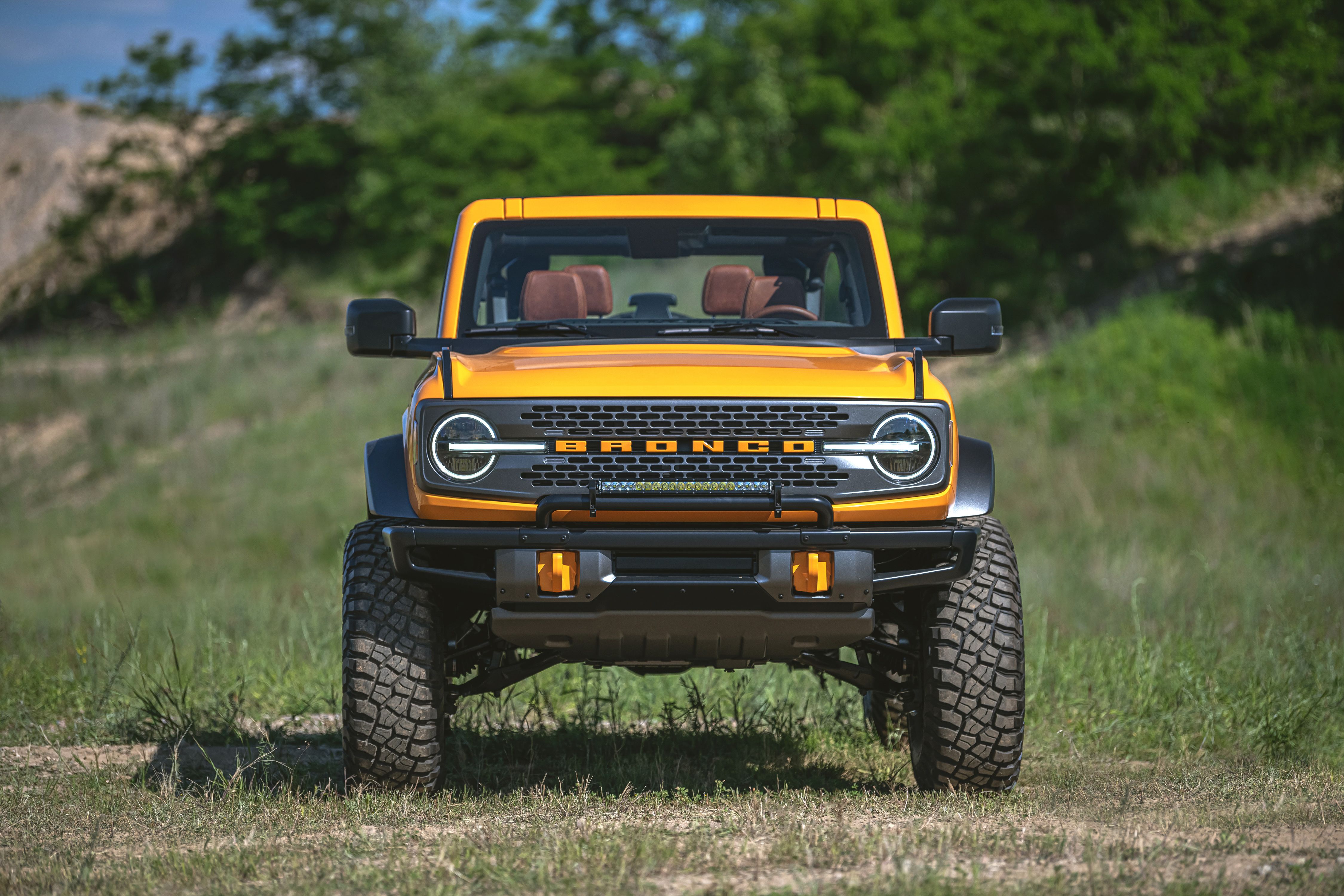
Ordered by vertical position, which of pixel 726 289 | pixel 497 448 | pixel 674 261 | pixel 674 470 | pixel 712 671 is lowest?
pixel 712 671

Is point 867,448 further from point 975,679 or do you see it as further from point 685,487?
point 975,679

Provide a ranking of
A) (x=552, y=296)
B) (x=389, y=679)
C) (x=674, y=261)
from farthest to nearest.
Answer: (x=674, y=261) → (x=552, y=296) → (x=389, y=679)

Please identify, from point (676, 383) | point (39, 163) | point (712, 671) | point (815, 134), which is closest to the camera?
point (676, 383)

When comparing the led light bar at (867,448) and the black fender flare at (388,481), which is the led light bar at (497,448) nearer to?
the black fender flare at (388,481)

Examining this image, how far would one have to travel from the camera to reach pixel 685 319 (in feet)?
18.6

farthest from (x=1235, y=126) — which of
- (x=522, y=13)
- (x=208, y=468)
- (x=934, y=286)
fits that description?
(x=522, y=13)

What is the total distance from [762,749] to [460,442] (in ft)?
7.85

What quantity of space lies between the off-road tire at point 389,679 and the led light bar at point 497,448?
0.64 metres

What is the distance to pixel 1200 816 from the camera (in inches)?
181

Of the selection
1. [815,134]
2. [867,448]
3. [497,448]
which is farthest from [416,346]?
[815,134]

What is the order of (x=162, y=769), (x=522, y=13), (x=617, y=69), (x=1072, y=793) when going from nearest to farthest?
(x=1072, y=793)
(x=162, y=769)
(x=617, y=69)
(x=522, y=13)

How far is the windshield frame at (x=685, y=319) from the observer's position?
5336mm

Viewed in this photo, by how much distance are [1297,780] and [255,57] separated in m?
45.5

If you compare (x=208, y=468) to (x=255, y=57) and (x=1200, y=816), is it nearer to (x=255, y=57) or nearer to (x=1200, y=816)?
(x=1200, y=816)
